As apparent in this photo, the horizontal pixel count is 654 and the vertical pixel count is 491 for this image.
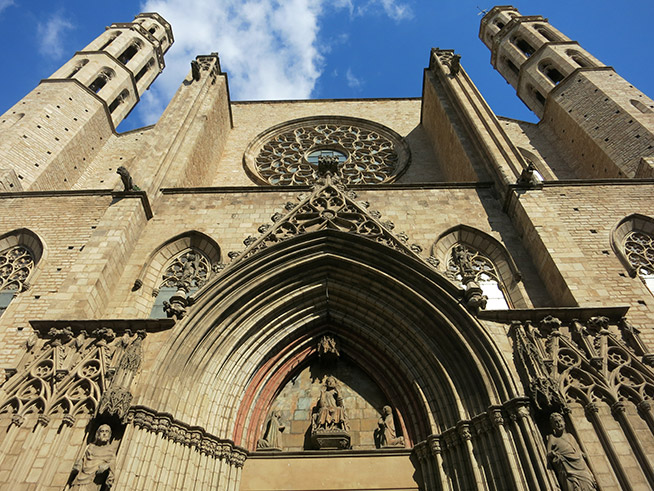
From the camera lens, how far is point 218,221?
9508 millimetres

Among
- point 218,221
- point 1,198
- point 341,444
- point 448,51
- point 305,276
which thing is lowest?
point 341,444

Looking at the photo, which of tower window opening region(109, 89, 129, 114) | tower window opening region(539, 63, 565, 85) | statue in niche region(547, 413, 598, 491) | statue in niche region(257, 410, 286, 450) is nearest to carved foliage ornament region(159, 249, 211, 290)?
statue in niche region(257, 410, 286, 450)

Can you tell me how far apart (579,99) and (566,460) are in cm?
1410

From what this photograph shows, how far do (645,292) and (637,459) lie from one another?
320 cm

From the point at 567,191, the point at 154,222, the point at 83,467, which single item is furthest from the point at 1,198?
the point at 567,191

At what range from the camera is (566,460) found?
520 centimetres

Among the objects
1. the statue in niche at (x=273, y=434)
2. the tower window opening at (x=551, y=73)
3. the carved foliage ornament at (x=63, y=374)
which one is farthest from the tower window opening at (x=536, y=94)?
the carved foliage ornament at (x=63, y=374)

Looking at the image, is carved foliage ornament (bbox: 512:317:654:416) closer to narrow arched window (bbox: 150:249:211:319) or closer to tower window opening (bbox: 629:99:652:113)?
narrow arched window (bbox: 150:249:211:319)

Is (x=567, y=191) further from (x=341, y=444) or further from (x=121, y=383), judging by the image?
(x=121, y=383)

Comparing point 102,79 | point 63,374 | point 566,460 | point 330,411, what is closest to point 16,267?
point 63,374

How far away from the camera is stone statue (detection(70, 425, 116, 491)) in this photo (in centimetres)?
514

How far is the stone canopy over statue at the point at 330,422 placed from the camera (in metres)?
6.77

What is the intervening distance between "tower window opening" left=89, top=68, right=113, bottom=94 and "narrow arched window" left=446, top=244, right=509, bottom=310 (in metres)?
17.0

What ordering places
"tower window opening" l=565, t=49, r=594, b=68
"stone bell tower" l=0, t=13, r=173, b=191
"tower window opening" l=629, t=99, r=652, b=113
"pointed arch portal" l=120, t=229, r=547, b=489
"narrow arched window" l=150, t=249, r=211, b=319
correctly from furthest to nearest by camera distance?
"tower window opening" l=565, t=49, r=594, b=68 < "tower window opening" l=629, t=99, r=652, b=113 < "stone bell tower" l=0, t=13, r=173, b=191 < "narrow arched window" l=150, t=249, r=211, b=319 < "pointed arch portal" l=120, t=229, r=547, b=489
